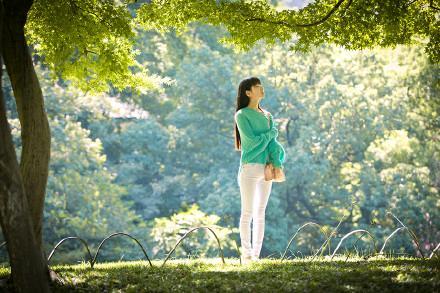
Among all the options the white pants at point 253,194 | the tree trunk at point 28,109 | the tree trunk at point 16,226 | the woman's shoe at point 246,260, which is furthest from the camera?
the woman's shoe at point 246,260

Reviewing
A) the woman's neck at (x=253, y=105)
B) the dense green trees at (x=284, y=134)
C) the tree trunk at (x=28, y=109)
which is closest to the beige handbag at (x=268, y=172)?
the woman's neck at (x=253, y=105)

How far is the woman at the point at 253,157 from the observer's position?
643 cm

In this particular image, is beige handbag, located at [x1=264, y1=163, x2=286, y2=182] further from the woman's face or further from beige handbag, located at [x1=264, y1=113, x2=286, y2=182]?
the woman's face

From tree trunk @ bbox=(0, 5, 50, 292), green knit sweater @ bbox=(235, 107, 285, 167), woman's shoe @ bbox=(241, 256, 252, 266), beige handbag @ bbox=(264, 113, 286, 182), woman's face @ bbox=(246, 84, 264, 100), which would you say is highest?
woman's face @ bbox=(246, 84, 264, 100)

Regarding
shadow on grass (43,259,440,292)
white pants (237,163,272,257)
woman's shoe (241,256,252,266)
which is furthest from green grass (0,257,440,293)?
white pants (237,163,272,257)

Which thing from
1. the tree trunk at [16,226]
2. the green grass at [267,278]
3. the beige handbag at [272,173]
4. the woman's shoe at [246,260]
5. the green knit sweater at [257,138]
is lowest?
the green grass at [267,278]

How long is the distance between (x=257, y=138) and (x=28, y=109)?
2141 millimetres

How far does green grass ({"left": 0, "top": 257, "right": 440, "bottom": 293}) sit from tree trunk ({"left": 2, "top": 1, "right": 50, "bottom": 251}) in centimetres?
67

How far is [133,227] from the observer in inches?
828

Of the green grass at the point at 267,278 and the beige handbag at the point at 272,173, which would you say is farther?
the beige handbag at the point at 272,173

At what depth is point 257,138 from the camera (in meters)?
6.46

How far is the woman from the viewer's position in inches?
253

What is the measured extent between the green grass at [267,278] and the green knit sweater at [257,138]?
1011 millimetres

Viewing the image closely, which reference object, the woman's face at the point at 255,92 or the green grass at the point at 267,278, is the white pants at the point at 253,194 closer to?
the green grass at the point at 267,278
